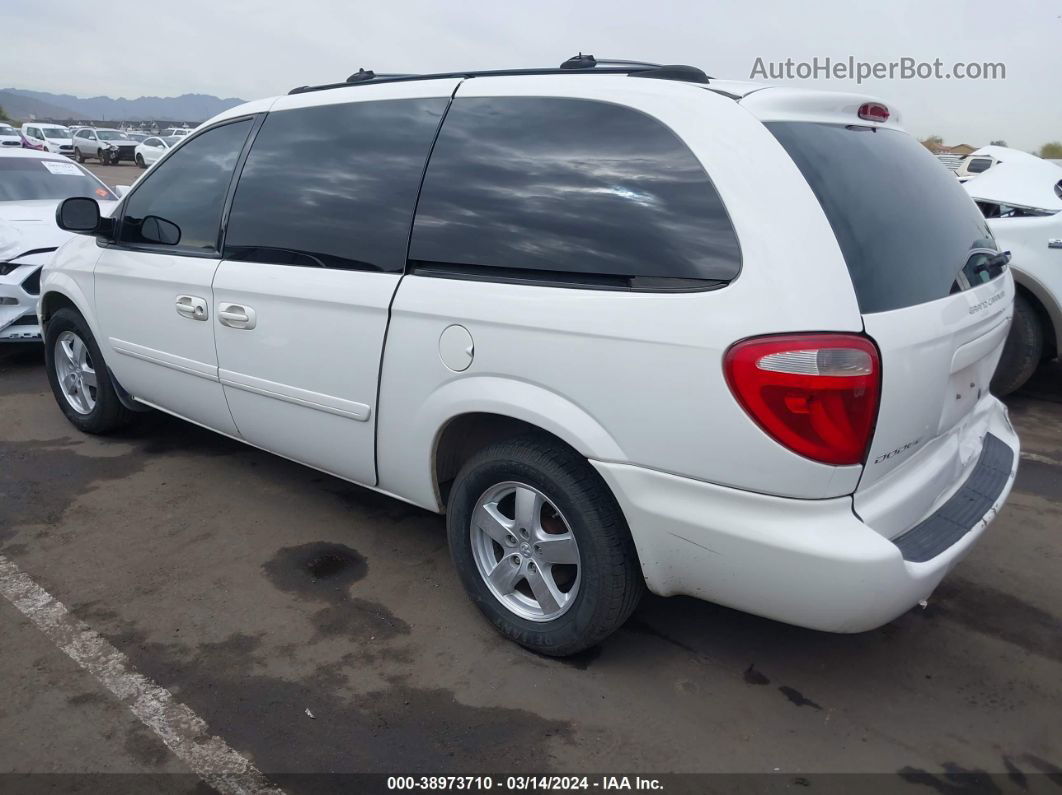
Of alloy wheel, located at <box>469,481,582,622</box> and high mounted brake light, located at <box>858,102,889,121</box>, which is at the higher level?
high mounted brake light, located at <box>858,102,889,121</box>

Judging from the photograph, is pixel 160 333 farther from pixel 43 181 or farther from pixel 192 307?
pixel 43 181

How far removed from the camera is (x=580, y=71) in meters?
2.72

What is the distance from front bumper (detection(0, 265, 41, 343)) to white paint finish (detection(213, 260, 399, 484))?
3603mm

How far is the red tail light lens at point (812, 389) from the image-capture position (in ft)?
6.82

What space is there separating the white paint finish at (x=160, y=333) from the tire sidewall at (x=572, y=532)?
147cm

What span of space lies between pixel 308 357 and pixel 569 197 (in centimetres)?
126

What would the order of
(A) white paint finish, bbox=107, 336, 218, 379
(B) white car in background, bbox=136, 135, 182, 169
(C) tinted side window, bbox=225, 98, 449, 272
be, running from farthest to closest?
(B) white car in background, bbox=136, 135, 182, 169
(A) white paint finish, bbox=107, 336, 218, 379
(C) tinted side window, bbox=225, 98, 449, 272

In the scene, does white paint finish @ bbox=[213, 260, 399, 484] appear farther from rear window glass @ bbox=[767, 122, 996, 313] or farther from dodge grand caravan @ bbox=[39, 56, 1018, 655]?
rear window glass @ bbox=[767, 122, 996, 313]

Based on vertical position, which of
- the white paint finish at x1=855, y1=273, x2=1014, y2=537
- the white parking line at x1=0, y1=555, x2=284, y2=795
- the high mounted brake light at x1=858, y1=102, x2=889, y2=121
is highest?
the high mounted brake light at x1=858, y1=102, x2=889, y2=121

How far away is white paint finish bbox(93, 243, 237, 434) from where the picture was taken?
3676 millimetres

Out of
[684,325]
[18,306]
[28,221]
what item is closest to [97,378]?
[18,306]

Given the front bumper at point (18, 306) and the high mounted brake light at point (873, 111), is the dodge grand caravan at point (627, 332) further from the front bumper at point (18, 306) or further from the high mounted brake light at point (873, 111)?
the front bumper at point (18, 306)

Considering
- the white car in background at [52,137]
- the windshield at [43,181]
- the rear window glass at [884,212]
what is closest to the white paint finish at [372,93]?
the rear window glass at [884,212]

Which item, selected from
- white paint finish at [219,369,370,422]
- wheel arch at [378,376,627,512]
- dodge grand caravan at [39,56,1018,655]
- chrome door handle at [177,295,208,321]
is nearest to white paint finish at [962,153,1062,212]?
dodge grand caravan at [39,56,1018,655]
